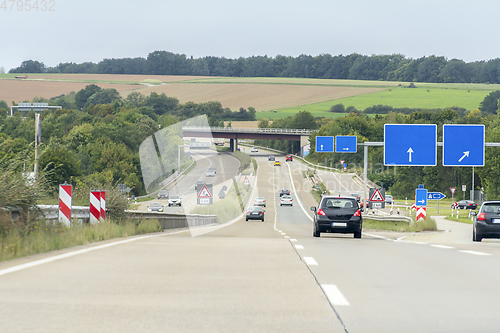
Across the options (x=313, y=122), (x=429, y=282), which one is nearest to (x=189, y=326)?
(x=429, y=282)

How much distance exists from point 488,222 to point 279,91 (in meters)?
159

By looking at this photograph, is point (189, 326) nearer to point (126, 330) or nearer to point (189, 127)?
point (126, 330)

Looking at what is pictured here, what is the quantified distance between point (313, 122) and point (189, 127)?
150 meters

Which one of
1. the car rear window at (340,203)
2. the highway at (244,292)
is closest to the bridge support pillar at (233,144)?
the car rear window at (340,203)

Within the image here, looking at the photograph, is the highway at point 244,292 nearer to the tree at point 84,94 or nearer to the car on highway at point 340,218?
the car on highway at point 340,218

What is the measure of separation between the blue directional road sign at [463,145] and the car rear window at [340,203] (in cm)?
1333

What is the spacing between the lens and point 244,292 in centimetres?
672

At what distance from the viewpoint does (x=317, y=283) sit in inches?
296

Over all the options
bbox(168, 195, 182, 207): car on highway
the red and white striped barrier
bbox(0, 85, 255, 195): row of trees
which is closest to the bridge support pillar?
bbox(0, 85, 255, 195): row of trees

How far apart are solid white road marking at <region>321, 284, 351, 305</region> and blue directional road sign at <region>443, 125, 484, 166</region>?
27.4 m


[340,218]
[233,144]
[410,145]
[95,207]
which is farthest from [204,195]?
[233,144]

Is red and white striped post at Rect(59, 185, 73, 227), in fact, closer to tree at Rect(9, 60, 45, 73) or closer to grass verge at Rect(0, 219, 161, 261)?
grass verge at Rect(0, 219, 161, 261)

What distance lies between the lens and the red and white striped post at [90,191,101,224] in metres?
16.0

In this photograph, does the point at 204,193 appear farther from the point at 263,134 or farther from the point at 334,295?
the point at 263,134
